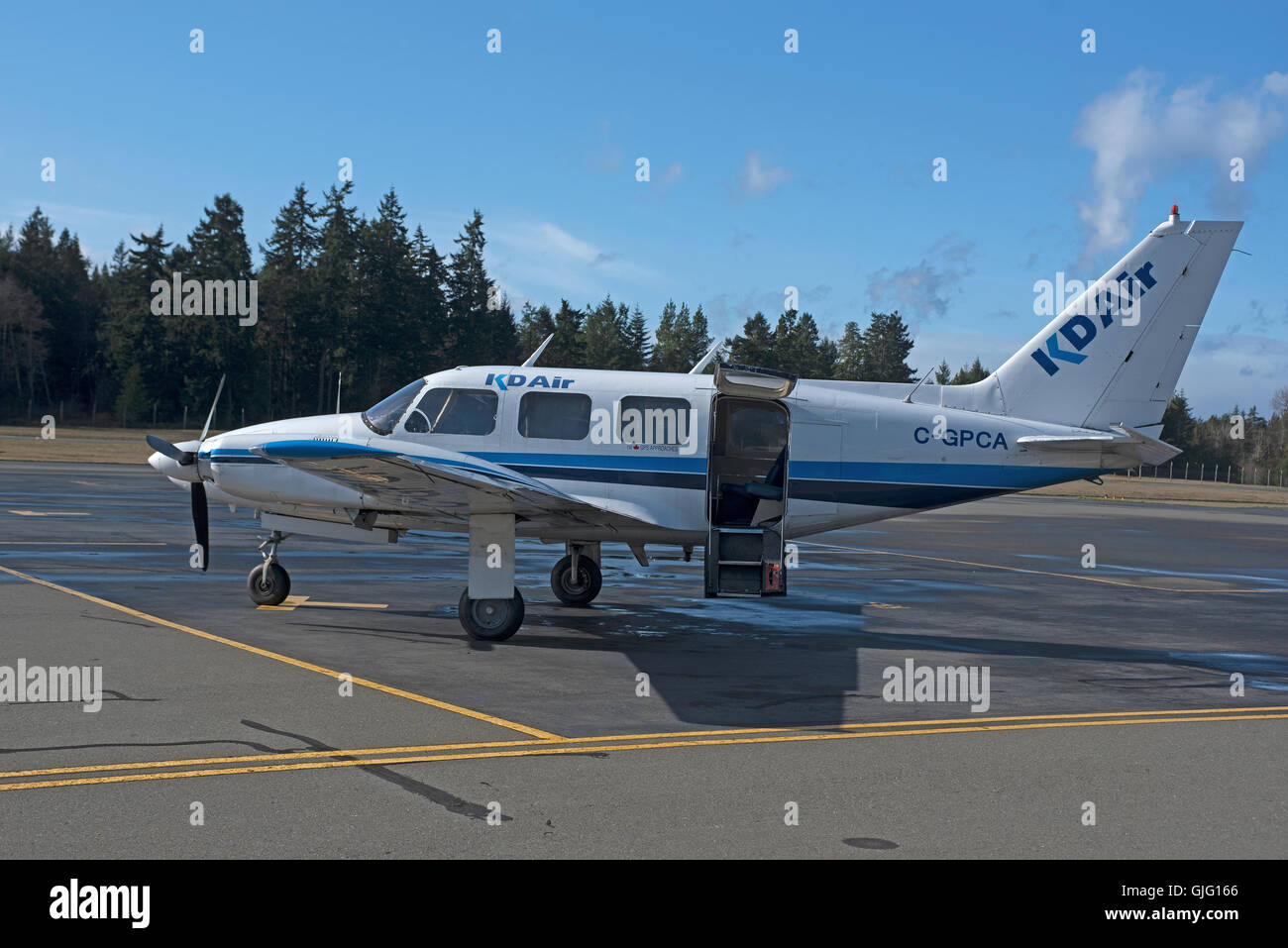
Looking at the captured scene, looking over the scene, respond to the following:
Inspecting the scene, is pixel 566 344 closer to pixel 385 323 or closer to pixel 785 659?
pixel 385 323

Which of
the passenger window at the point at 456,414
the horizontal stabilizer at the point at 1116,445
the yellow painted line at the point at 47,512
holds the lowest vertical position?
the yellow painted line at the point at 47,512

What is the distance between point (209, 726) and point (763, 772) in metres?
4.32

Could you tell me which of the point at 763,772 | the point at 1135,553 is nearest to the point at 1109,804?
the point at 763,772

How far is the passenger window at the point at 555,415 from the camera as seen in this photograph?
46.5ft

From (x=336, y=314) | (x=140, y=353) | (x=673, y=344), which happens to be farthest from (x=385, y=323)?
(x=673, y=344)

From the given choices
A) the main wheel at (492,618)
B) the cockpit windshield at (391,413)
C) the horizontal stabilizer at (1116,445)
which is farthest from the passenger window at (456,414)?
the horizontal stabilizer at (1116,445)

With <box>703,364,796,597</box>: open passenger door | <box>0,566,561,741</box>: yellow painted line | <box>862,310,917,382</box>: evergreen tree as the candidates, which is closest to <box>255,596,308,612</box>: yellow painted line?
<box>0,566,561,741</box>: yellow painted line

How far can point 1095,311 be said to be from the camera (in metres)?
15.1

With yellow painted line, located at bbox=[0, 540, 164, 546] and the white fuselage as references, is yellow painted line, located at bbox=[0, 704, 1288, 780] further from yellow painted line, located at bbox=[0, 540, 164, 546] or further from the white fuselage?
yellow painted line, located at bbox=[0, 540, 164, 546]

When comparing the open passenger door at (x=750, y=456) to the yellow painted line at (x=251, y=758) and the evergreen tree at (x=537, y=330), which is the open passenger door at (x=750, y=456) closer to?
the yellow painted line at (x=251, y=758)

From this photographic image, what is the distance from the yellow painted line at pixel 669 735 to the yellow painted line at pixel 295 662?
1.95 feet

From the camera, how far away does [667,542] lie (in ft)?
48.0

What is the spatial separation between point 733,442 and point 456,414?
12.2 ft

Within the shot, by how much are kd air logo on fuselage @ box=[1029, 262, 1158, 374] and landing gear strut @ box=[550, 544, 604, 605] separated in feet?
23.7
